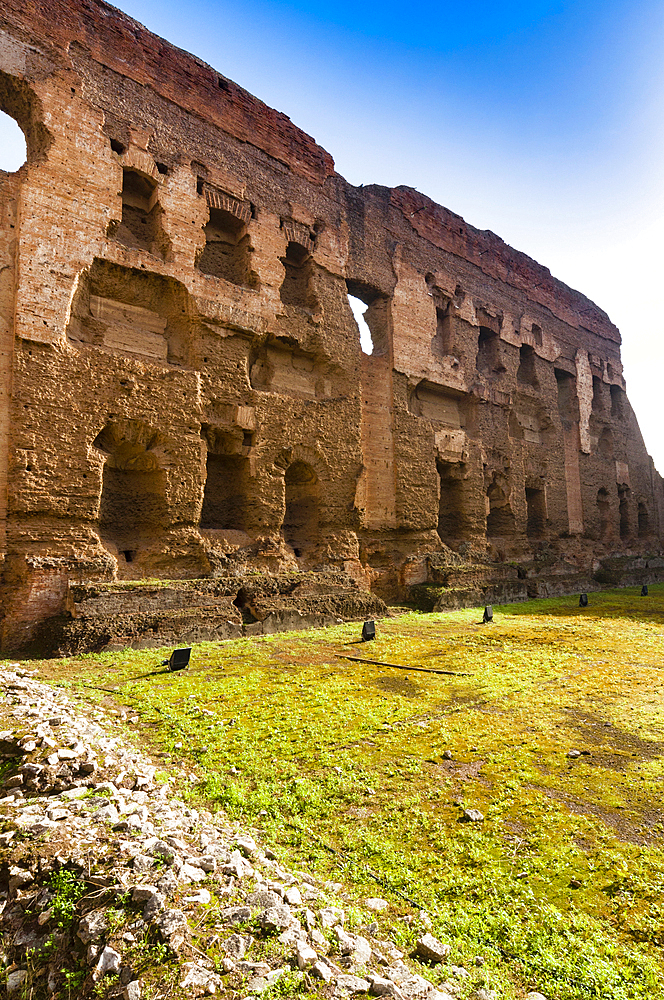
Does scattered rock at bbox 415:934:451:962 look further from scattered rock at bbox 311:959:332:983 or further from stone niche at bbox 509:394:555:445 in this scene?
stone niche at bbox 509:394:555:445

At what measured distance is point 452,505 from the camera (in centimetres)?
1400

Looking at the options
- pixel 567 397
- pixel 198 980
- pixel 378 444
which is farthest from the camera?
pixel 567 397

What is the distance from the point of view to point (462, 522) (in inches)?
539

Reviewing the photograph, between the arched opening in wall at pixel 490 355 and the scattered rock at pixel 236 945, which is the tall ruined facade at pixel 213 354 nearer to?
the arched opening in wall at pixel 490 355

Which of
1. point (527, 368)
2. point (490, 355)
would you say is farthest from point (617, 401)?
point (490, 355)

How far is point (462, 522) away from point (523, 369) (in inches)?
291

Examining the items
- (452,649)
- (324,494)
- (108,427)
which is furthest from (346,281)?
(452,649)

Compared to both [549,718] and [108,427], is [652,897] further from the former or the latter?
[108,427]

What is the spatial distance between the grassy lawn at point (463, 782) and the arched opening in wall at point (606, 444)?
16.9 m

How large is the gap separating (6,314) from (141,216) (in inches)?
131

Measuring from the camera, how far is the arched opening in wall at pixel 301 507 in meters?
10.1

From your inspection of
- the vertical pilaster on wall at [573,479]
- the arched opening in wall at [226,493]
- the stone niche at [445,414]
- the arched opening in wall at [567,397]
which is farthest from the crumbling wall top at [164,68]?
the vertical pilaster on wall at [573,479]

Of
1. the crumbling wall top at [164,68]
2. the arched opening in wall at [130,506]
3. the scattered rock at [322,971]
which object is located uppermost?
the crumbling wall top at [164,68]

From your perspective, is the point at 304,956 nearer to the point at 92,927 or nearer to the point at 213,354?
the point at 92,927
